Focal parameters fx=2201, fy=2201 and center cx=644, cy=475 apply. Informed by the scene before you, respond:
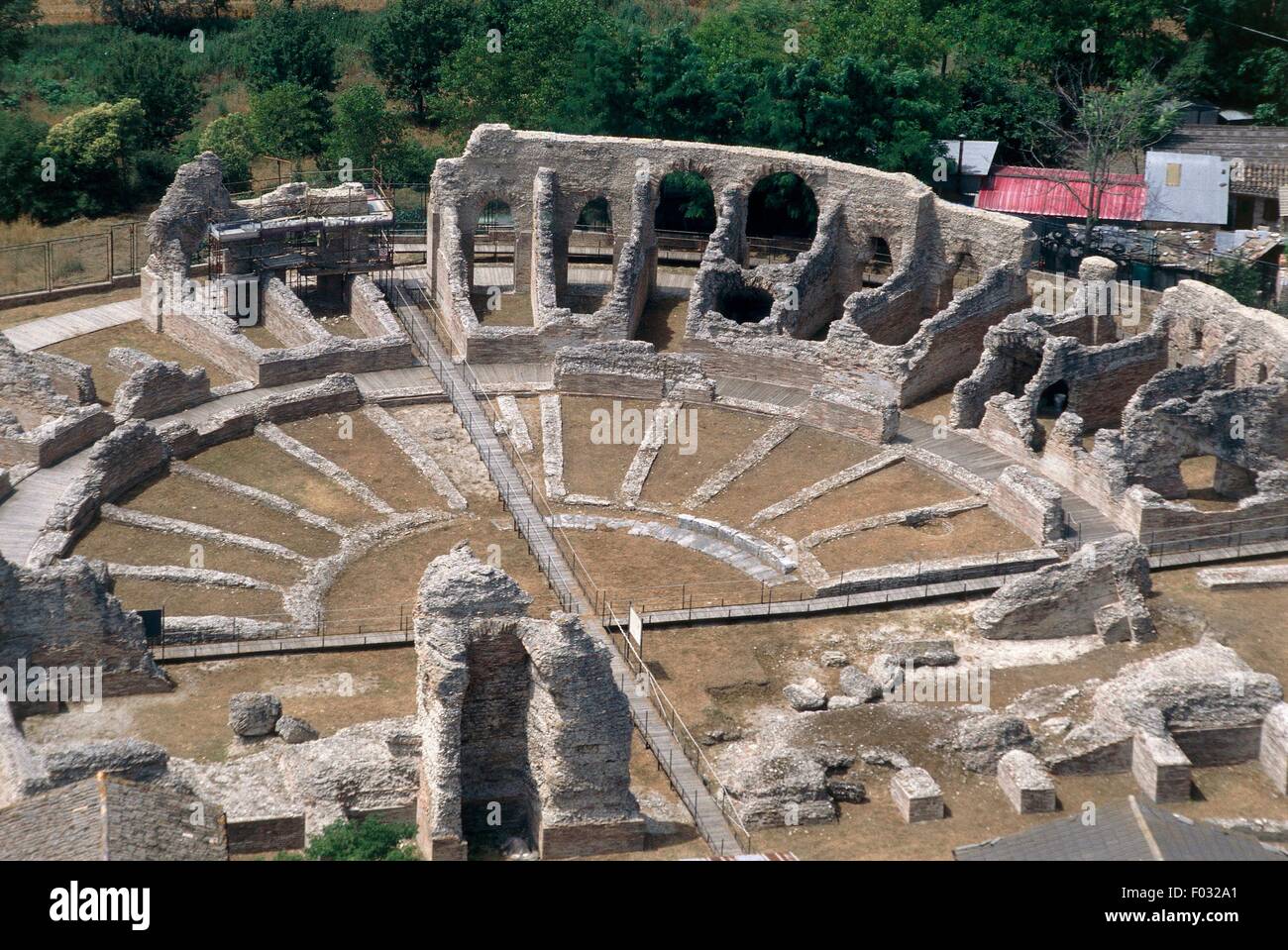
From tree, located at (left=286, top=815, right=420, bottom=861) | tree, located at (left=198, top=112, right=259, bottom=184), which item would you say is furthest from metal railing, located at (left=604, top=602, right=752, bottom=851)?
tree, located at (left=198, top=112, right=259, bottom=184)

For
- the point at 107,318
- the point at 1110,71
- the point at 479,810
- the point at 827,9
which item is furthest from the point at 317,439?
the point at 1110,71

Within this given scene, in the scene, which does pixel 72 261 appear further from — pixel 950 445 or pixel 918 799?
pixel 918 799

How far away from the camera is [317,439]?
2758 inches

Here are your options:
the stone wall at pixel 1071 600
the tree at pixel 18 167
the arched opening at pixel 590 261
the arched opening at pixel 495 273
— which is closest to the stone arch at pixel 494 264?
the arched opening at pixel 495 273

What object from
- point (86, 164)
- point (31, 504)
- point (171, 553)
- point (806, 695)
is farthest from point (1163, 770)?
point (86, 164)

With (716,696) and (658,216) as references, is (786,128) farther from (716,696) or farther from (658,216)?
(716,696)

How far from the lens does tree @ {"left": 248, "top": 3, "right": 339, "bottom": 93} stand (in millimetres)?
99500

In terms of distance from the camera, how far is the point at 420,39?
10238 cm

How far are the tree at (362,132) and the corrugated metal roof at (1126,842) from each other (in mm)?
52950

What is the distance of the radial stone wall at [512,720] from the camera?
46250mm

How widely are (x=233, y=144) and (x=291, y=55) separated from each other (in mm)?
8253

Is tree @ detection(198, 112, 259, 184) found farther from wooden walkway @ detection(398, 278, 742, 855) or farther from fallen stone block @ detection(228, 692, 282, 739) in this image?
fallen stone block @ detection(228, 692, 282, 739)

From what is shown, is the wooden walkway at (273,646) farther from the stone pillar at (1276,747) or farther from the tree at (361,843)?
the stone pillar at (1276,747)

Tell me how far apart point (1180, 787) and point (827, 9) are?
52793 millimetres
